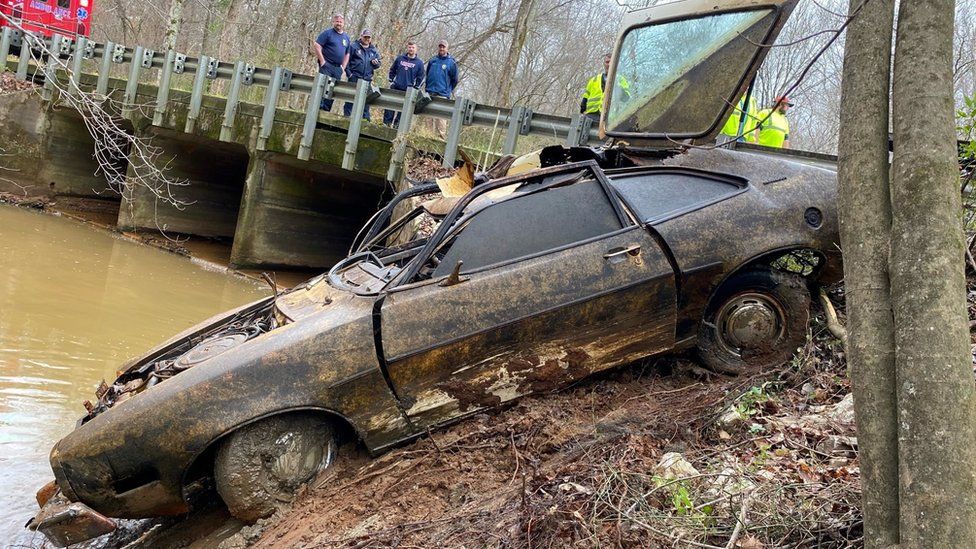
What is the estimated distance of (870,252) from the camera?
275 centimetres

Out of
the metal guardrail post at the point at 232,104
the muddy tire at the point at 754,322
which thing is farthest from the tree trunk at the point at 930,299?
the metal guardrail post at the point at 232,104

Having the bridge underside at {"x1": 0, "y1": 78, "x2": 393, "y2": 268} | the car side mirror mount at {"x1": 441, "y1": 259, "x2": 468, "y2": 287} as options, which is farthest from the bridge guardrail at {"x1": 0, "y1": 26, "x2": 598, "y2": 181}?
the car side mirror mount at {"x1": 441, "y1": 259, "x2": 468, "y2": 287}

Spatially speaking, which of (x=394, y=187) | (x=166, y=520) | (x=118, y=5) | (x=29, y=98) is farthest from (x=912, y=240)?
(x=118, y=5)

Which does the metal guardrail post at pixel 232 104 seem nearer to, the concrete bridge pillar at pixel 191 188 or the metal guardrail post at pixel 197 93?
the metal guardrail post at pixel 197 93

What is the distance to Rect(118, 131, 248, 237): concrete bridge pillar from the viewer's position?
58.0 ft

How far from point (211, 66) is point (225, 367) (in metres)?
12.6

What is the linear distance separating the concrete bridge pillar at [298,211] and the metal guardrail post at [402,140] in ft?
9.57

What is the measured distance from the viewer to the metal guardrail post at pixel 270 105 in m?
13.9

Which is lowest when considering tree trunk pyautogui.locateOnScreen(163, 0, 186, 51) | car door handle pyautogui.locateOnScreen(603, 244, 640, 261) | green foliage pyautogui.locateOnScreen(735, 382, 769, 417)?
green foliage pyautogui.locateOnScreen(735, 382, 769, 417)

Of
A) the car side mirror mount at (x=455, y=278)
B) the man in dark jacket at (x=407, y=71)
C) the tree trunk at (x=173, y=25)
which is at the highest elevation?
the tree trunk at (x=173, y=25)

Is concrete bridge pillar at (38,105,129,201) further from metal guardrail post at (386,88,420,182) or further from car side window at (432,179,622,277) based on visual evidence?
car side window at (432,179,622,277)

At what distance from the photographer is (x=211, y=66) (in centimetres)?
1559

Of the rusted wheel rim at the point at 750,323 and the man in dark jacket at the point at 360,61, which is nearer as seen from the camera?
the rusted wheel rim at the point at 750,323

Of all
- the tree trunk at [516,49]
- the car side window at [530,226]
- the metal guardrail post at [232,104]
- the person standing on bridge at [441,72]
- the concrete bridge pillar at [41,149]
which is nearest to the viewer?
the car side window at [530,226]
